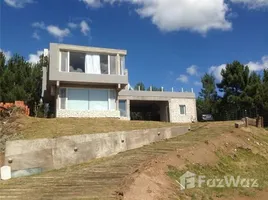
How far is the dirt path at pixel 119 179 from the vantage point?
9914 millimetres

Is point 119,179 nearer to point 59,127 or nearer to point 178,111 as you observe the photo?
point 59,127

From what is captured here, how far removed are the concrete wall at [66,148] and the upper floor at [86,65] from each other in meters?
10.1

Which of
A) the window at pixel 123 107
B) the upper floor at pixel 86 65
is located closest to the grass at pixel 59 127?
the upper floor at pixel 86 65

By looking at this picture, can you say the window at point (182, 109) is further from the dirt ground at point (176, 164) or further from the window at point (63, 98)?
the dirt ground at point (176, 164)

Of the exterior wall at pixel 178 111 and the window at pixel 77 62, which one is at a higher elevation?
the window at pixel 77 62

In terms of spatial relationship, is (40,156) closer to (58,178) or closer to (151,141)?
(58,178)

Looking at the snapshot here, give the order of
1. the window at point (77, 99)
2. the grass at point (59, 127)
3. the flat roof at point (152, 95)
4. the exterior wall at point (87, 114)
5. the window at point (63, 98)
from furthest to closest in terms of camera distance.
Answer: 1. the flat roof at point (152, 95)
2. the window at point (77, 99)
3. the window at point (63, 98)
4. the exterior wall at point (87, 114)
5. the grass at point (59, 127)

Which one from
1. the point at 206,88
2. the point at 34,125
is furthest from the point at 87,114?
the point at 206,88

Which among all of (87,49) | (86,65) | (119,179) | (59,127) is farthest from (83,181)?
(87,49)

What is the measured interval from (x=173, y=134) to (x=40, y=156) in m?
8.20

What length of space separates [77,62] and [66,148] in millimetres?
13553

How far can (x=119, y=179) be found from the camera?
36.0 feet

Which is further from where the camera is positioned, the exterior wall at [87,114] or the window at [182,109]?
the window at [182,109]

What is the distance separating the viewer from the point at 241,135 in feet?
60.8
